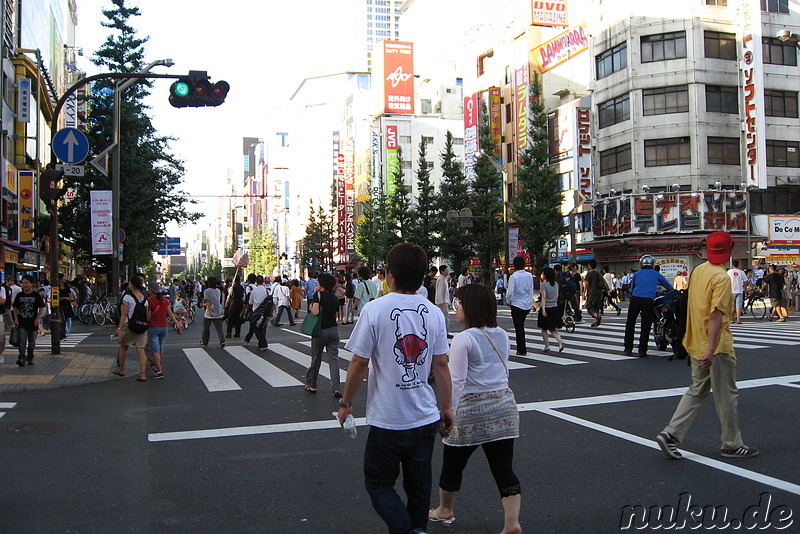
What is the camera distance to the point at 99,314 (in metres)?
25.5

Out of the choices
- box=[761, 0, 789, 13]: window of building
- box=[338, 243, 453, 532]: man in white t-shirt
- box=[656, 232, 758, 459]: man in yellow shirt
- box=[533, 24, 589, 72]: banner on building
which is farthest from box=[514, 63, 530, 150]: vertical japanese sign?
box=[338, 243, 453, 532]: man in white t-shirt

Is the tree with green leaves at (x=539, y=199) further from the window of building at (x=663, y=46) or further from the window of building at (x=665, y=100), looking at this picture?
the window of building at (x=663, y=46)

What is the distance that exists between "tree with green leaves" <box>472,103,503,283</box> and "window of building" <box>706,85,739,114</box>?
1196 cm

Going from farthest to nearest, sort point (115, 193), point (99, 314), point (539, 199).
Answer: point (539, 199) → point (99, 314) → point (115, 193)

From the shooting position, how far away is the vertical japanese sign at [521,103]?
4969 centimetres

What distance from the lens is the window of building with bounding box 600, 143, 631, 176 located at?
39.9 meters

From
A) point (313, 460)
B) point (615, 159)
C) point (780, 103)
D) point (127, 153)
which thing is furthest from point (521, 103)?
point (313, 460)

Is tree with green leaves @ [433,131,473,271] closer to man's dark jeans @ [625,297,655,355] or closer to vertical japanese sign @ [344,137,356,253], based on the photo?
man's dark jeans @ [625,297,655,355]

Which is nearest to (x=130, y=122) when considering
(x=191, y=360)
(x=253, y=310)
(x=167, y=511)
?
(x=253, y=310)

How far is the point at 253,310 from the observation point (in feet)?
51.1

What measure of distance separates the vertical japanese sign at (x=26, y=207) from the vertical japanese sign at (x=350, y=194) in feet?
148

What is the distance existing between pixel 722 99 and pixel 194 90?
34.5 m

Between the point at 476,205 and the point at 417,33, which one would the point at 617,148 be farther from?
the point at 417,33

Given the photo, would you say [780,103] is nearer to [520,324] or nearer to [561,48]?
[561,48]
